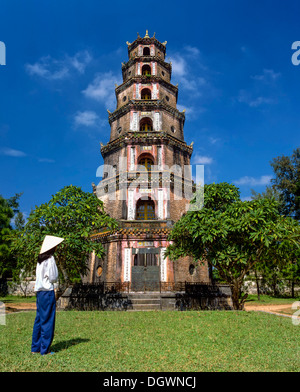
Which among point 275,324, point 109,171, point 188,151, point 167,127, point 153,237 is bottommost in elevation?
point 275,324

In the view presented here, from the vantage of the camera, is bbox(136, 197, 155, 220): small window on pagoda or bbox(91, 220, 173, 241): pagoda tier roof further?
bbox(136, 197, 155, 220): small window on pagoda

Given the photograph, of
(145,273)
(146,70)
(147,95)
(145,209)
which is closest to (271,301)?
(145,273)

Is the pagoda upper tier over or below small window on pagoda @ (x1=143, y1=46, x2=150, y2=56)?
below

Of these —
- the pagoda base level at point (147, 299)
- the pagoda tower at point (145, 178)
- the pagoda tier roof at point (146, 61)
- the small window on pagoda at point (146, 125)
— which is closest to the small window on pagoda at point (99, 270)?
the pagoda tower at point (145, 178)

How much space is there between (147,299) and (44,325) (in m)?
11.6

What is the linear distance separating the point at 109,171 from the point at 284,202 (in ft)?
76.2

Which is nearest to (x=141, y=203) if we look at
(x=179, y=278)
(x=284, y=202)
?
(x=179, y=278)

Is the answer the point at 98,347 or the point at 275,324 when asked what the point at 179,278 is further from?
the point at 98,347

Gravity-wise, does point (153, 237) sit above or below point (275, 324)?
above

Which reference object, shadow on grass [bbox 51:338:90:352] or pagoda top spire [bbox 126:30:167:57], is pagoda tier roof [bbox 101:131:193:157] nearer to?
pagoda top spire [bbox 126:30:167:57]

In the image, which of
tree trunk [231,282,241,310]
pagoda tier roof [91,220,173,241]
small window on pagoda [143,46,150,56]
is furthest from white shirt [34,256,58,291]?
small window on pagoda [143,46,150,56]

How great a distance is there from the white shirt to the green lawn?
1.19 m

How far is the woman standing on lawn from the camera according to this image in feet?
16.3
